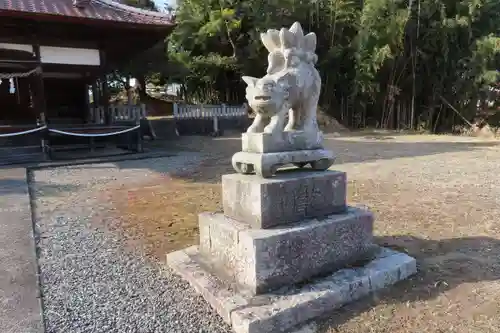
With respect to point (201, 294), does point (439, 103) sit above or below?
above

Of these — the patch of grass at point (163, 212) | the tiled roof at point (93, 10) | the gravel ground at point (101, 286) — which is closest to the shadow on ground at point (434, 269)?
the gravel ground at point (101, 286)

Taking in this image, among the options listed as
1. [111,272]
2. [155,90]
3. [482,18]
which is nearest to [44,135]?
[111,272]

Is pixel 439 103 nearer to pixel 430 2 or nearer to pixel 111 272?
pixel 430 2

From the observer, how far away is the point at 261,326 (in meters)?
1.95

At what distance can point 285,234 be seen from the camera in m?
2.26

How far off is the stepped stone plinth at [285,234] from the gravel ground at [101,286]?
0.60 feet

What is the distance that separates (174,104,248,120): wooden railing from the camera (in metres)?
14.0

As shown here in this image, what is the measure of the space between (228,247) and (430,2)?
48.4 ft

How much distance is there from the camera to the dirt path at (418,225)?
212 centimetres

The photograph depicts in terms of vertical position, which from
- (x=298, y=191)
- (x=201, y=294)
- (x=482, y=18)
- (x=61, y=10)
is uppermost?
(x=482, y=18)

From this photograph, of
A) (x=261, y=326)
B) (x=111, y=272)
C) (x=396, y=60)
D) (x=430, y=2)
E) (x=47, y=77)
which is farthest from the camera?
(x=396, y=60)

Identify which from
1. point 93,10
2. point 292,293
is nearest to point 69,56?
point 93,10

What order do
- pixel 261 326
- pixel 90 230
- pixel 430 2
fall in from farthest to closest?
pixel 430 2, pixel 90 230, pixel 261 326

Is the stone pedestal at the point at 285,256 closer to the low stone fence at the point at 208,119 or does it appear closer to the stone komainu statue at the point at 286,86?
the stone komainu statue at the point at 286,86
